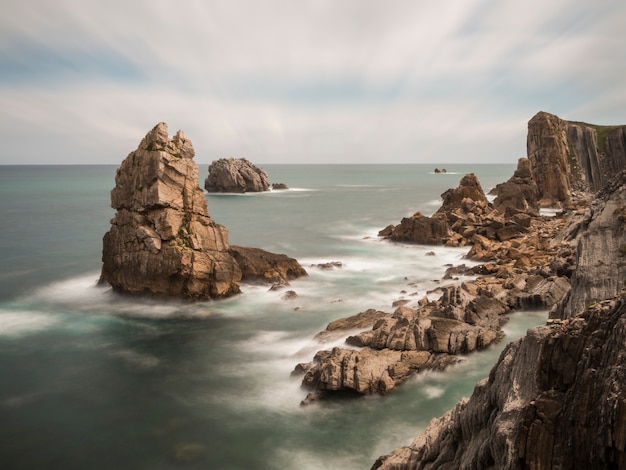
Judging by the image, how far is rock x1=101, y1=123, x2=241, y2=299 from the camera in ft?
105

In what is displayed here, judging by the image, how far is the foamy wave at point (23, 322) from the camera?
1133 inches

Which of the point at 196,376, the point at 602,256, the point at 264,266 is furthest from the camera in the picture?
the point at 264,266

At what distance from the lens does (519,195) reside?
226 ft

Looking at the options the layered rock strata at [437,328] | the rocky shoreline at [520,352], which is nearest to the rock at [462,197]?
the rocky shoreline at [520,352]

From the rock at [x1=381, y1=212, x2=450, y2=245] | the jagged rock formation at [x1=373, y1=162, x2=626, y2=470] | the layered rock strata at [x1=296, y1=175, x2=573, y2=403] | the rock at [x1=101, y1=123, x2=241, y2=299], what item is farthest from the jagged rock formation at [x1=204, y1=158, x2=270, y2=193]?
the jagged rock formation at [x1=373, y1=162, x2=626, y2=470]

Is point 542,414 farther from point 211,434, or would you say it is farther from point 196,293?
point 196,293

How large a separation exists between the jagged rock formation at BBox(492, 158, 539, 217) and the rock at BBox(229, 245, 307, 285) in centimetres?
3776

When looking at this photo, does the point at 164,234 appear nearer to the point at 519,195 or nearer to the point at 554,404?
the point at 554,404

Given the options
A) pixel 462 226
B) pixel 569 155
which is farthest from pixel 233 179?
pixel 462 226

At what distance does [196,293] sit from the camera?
3259 centimetres

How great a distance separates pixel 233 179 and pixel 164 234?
10254cm

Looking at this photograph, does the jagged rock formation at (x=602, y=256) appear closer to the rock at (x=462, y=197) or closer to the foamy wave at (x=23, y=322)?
the foamy wave at (x=23, y=322)

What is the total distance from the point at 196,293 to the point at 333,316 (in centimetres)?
983

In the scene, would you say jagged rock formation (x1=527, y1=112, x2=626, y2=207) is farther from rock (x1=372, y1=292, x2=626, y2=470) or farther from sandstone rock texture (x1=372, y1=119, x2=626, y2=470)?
rock (x1=372, y1=292, x2=626, y2=470)
